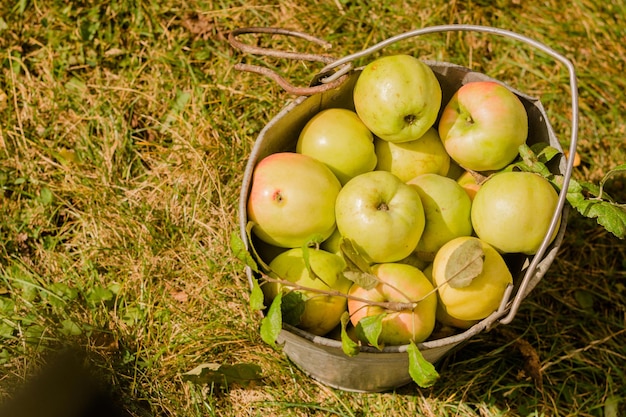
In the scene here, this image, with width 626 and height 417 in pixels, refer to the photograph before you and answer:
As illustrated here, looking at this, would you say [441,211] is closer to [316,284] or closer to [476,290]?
[476,290]

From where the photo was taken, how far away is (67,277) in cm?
253

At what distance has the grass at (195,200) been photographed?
2424 mm

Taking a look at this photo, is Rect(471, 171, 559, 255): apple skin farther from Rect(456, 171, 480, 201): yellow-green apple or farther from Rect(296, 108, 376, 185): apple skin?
Rect(296, 108, 376, 185): apple skin

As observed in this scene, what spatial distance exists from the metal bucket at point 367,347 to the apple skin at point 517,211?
0.06 metres

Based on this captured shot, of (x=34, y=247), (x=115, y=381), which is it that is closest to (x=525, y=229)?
(x=115, y=381)

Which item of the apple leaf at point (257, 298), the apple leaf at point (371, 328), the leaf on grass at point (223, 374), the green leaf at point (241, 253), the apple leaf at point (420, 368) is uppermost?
the green leaf at point (241, 253)

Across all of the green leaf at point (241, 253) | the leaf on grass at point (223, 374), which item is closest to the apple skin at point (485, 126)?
the green leaf at point (241, 253)

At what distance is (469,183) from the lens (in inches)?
87.4

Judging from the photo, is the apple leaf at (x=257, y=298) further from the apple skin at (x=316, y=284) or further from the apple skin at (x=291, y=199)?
the apple skin at (x=291, y=199)

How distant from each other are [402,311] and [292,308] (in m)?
0.32

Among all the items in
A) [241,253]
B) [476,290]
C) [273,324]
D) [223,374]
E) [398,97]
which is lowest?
[223,374]

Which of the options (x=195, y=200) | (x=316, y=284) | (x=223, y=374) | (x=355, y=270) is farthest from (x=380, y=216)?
(x=195, y=200)

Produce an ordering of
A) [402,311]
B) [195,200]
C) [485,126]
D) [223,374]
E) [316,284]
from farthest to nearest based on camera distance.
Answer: [195,200], [223,374], [485,126], [316,284], [402,311]

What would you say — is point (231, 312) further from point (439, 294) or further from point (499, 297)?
point (499, 297)
